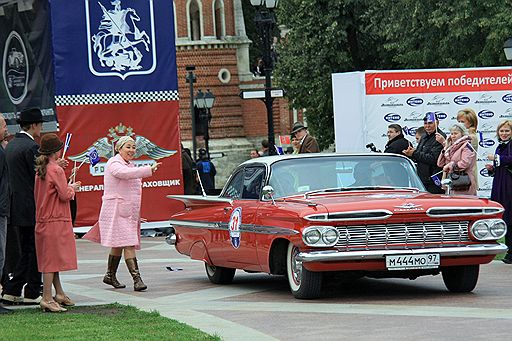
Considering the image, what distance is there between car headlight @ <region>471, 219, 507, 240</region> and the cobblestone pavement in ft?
2.01

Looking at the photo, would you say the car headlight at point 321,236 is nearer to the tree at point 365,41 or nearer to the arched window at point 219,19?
the tree at point 365,41

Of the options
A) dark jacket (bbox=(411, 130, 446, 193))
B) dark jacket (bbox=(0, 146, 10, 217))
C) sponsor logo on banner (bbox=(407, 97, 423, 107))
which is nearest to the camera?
dark jacket (bbox=(0, 146, 10, 217))

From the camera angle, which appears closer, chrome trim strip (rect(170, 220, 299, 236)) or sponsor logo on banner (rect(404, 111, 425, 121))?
chrome trim strip (rect(170, 220, 299, 236))

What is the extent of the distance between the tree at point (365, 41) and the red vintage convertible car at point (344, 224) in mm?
28290

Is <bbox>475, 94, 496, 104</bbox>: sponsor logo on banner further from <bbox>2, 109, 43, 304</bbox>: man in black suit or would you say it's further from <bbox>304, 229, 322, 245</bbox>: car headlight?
<bbox>304, 229, 322, 245</bbox>: car headlight

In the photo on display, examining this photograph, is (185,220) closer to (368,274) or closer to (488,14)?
(368,274)

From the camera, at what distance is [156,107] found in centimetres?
2617

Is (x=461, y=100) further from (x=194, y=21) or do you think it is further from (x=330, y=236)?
(x=194, y=21)

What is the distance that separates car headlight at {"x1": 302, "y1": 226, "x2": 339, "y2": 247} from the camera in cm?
1310

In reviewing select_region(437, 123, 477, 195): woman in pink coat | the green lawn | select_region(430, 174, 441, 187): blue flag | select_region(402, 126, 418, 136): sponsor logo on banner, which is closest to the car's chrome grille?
the green lawn

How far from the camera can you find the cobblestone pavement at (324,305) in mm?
11086

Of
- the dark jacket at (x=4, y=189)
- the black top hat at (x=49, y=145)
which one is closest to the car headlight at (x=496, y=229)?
the black top hat at (x=49, y=145)

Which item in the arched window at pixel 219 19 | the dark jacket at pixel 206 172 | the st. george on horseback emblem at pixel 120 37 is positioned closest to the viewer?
the st. george on horseback emblem at pixel 120 37

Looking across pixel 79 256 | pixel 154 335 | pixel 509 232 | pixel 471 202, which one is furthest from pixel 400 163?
pixel 79 256
